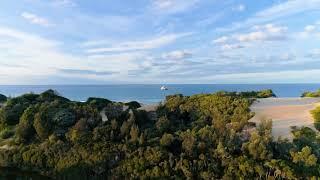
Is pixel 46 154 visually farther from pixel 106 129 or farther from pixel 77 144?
pixel 106 129

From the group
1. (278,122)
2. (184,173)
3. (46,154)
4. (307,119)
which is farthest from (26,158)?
(307,119)

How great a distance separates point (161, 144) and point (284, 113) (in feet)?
44.0

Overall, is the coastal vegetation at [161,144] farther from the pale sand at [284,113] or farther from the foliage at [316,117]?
the foliage at [316,117]

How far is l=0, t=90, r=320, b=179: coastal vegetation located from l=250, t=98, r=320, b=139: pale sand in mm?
1044

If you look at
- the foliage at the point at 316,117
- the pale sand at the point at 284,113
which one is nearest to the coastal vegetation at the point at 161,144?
the pale sand at the point at 284,113

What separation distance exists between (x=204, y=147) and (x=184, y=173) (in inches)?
80.8

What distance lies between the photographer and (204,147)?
78.7ft

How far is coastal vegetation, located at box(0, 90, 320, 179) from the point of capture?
22.3m

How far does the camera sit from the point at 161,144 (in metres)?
25.1

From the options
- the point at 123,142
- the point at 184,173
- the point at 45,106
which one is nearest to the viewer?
the point at 184,173

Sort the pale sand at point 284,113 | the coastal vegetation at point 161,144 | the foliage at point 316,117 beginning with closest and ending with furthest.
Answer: the coastal vegetation at point 161,144 < the foliage at point 316,117 < the pale sand at point 284,113

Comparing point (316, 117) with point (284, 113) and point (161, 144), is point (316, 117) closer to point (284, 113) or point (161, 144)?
point (284, 113)

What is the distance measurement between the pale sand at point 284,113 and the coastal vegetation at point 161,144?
1.04 meters

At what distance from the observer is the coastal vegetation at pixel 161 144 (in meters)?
22.3
